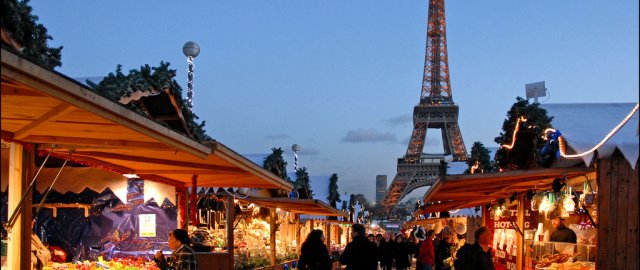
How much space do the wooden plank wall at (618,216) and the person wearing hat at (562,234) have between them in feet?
8.16

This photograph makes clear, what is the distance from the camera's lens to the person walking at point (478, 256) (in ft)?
23.9

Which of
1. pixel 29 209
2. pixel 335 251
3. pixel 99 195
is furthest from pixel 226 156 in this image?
pixel 335 251

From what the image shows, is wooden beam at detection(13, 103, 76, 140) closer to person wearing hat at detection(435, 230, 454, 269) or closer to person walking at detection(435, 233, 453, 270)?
person wearing hat at detection(435, 230, 454, 269)

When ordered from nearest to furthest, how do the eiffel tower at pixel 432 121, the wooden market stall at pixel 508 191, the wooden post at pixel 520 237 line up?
the wooden market stall at pixel 508 191 < the wooden post at pixel 520 237 < the eiffel tower at pixel 432 121

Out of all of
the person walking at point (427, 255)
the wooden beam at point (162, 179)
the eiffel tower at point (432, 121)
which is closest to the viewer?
the wooden beam at point (162, 179)

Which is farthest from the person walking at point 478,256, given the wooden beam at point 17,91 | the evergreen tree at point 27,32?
the wooden beam at point 17,91

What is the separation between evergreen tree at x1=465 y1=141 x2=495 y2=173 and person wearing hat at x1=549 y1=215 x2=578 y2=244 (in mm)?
4650

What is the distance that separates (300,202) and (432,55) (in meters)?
54.2

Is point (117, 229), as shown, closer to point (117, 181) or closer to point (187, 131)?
point (117, 181)

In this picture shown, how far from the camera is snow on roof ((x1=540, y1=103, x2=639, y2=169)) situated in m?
6.81

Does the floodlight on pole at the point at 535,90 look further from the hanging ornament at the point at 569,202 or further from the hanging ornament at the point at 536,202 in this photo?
the hanging ornament at the point at 569,202

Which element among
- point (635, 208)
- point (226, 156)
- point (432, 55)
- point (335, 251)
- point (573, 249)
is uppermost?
point (432, 55)

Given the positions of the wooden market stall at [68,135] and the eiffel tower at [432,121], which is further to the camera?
the eiffel tower at [432,121]

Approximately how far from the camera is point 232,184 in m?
12.3
